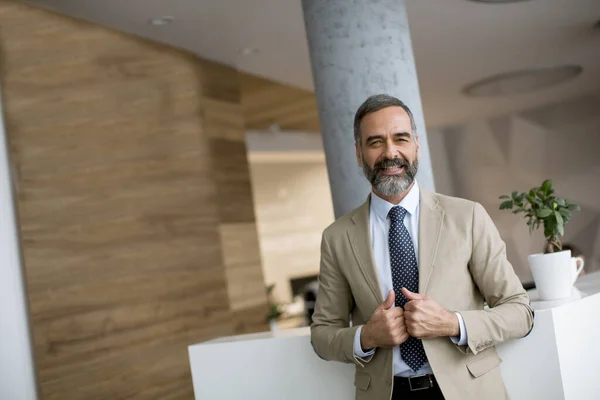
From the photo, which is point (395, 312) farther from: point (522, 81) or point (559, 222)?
point (522, 81)

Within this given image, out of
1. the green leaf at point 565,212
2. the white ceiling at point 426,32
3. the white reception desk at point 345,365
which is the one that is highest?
the white ceiling at point 426,32

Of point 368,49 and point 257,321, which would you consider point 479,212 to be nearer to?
point 368,49

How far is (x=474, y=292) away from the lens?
2213 mm

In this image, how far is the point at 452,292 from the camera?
214cm

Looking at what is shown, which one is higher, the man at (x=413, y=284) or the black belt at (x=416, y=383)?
the man at (x=413, y=284)

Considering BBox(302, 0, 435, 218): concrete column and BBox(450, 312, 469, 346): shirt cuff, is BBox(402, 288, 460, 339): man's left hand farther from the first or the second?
BBox(302, 0, 435, 218): concrete column

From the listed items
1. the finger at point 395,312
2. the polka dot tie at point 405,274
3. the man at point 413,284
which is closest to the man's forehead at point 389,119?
the man at point 413,284

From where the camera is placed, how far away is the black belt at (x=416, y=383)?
2139 millimetres

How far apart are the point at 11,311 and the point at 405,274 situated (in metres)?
3.01

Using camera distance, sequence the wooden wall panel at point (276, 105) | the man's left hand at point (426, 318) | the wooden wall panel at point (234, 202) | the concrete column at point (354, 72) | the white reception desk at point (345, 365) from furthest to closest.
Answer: the wooden wall panel at point (276, 105)
the wooden wall panel at point (234, 202)
the concrete column at point (354, 72)
the white reception desk at point (345, 365)
the man's left hand at point (426, 318)

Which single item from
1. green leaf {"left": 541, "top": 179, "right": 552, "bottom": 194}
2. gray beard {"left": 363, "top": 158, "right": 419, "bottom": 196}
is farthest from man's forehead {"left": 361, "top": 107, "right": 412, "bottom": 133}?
green leaf {"left": 541, "top": 179, "right": 552, "bottom": 194}

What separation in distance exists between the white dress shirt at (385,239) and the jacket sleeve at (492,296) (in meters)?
0.19

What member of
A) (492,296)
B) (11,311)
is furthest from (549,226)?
(11,311)

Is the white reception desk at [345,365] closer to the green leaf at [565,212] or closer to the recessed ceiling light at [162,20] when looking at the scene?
the green leaf at [565,212]
